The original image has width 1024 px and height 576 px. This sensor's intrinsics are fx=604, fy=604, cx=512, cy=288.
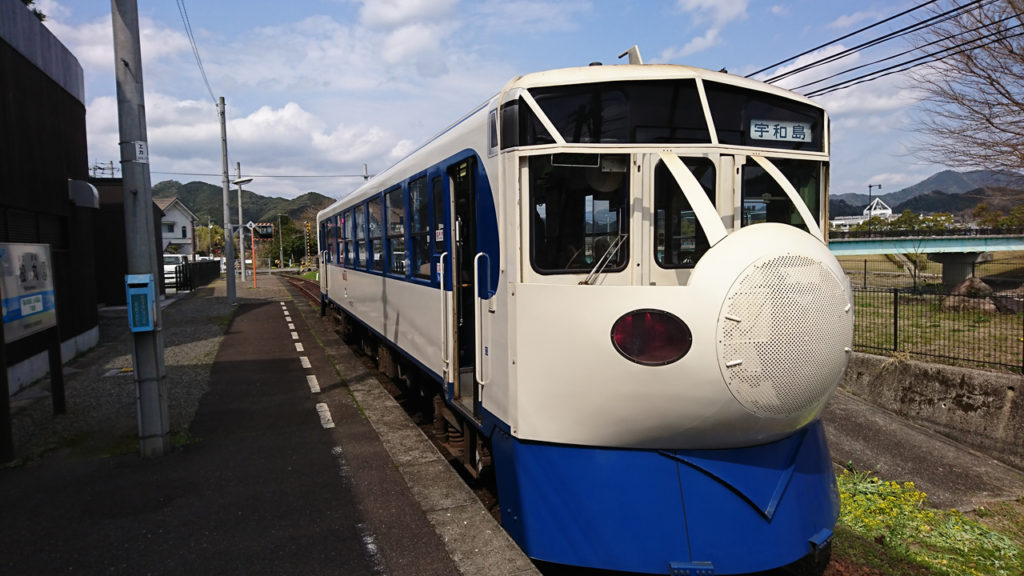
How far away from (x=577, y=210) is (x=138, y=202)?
4101mm

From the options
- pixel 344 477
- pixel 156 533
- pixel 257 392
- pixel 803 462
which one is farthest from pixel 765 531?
pixel 257 392

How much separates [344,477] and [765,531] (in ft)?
10.1

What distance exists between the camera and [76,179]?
37.8ft

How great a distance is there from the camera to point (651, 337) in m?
3.07

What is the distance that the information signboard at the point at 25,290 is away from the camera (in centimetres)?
574

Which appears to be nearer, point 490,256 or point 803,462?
point 803,462

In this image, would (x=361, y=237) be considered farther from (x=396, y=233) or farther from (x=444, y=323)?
(x=444, y=323)

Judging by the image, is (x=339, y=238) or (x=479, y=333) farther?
(x=339, y=238)

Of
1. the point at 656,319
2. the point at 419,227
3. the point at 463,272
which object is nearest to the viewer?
the point at 656,319

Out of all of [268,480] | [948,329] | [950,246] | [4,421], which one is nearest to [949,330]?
[948,329]

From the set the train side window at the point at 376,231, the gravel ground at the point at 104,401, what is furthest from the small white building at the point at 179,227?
the train side window at the point at 376,231

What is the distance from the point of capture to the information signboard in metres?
5.74

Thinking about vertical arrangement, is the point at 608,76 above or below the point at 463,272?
above

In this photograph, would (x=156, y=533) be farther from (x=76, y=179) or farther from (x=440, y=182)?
(x=76, y=179)
